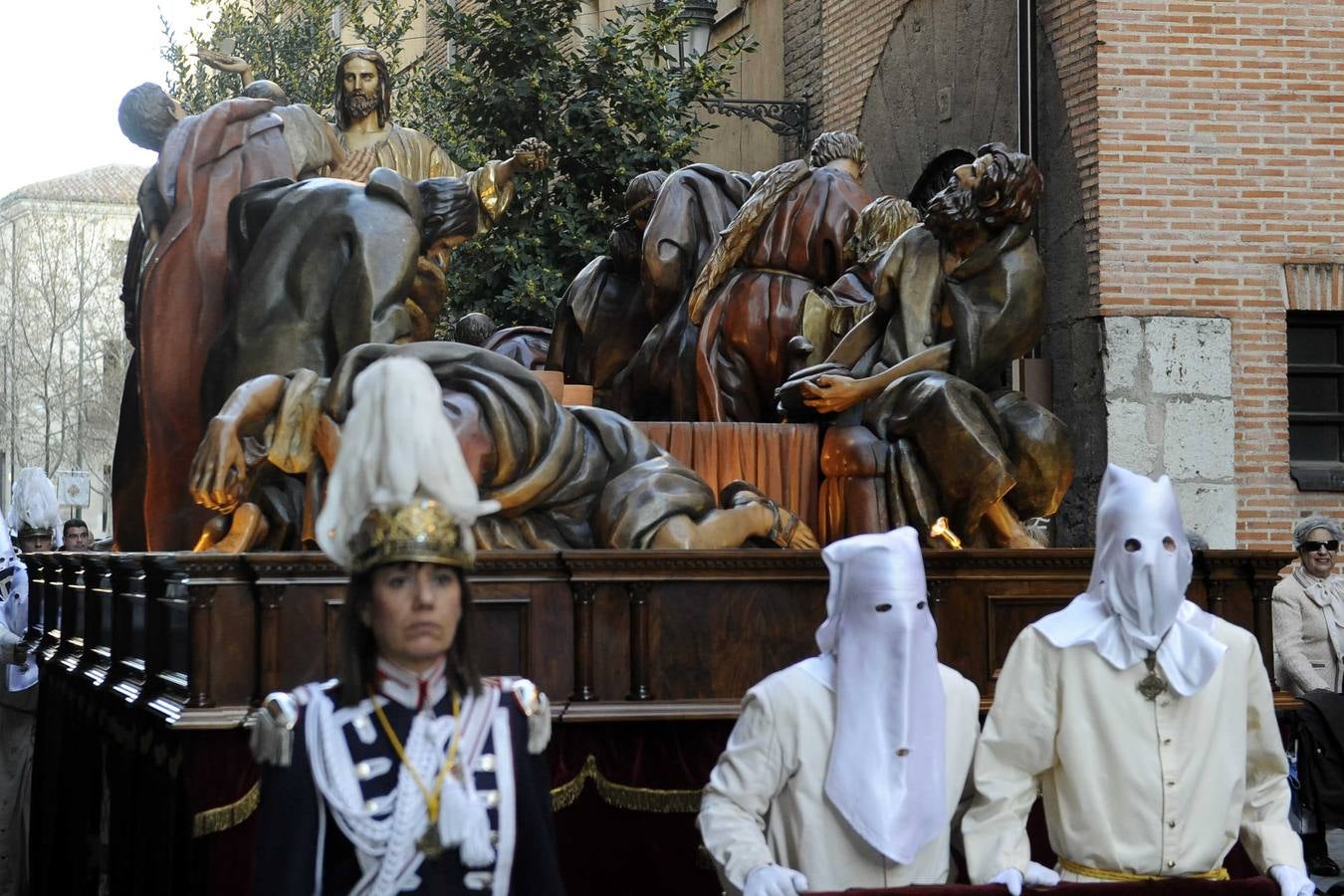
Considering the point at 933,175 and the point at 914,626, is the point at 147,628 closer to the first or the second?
the point at 914,626

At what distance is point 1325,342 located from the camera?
14258 mm

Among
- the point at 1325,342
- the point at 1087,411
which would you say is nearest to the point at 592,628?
the point at 1087,411

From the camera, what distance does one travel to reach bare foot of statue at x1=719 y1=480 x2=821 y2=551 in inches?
337

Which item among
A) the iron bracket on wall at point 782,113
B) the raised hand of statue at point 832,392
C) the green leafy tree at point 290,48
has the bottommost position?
the raised hand of statue at point 832,392

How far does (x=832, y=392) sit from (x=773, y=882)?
5447 mm

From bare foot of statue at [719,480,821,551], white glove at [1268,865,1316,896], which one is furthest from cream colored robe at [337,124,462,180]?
white glove at [1268,865,1316,896]

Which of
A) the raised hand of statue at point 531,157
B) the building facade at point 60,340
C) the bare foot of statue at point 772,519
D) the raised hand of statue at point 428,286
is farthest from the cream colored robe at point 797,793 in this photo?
the building facade at point 60,340

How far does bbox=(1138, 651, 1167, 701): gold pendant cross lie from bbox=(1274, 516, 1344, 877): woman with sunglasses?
544cm

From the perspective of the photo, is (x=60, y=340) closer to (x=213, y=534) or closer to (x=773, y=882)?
(x=213, y=534)

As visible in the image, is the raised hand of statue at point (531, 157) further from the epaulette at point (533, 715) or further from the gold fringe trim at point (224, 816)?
the epaulette at point (533, 715)

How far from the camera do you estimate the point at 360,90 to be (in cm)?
1110

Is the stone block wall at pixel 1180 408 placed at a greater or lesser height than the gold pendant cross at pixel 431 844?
greater

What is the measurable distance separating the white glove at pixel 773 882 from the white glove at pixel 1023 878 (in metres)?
0.49

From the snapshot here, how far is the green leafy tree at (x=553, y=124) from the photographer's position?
17.3 metres
